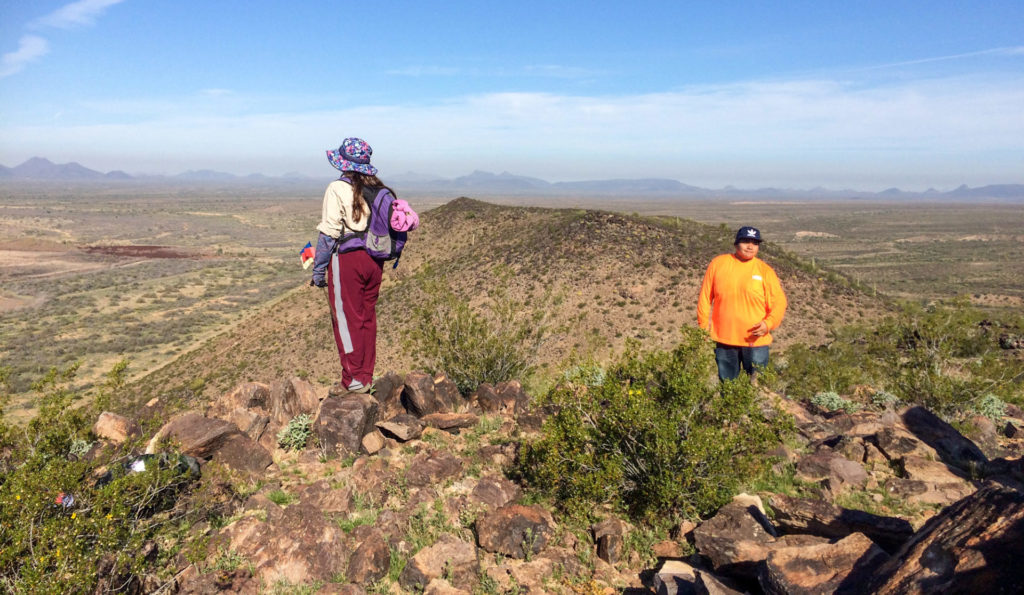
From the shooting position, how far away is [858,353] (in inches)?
434

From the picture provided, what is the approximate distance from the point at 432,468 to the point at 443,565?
1.18 metres

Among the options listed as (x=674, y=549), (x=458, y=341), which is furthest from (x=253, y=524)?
(x=458, y=341)

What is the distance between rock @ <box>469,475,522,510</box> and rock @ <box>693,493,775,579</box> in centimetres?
140

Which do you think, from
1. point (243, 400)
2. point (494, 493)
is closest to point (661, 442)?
point (494, 493)

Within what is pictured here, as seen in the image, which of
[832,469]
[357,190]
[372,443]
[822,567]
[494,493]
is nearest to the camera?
[822,567]

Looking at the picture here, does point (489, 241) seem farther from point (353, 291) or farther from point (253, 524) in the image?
point (253, 524)

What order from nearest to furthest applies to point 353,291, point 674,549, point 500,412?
point 674,549, point 353,291, point 500,412

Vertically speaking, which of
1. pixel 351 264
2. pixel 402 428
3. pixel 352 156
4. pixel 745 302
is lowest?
pixel 402 428

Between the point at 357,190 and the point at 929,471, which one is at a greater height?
the point at 357,190

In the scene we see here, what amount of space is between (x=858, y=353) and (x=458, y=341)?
8.56 metres

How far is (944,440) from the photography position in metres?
5.31

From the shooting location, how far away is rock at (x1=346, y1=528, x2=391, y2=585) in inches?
132

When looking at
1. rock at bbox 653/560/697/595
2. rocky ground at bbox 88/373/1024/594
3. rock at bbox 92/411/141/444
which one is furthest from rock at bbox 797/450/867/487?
rock at bbox 92/411/141/444

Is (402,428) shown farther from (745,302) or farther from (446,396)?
(745,302)
